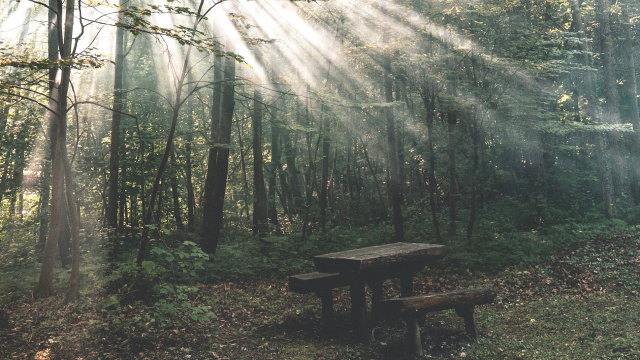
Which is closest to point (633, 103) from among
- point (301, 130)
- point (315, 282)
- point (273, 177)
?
point (301, 130)

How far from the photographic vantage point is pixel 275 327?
605cm

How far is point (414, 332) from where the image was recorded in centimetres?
489

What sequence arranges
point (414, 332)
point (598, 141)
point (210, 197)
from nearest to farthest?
point (414, 332), point (210, 197), point (598, 141)

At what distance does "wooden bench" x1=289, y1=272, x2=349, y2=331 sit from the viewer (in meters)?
5.70

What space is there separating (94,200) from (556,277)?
17.0 meters

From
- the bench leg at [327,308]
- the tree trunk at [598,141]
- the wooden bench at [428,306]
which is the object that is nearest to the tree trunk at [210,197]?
the bench leg at [327,308]

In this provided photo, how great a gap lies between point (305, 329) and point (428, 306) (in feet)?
6.28

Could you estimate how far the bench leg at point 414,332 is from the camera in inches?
191

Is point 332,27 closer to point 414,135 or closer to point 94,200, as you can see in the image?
point 414,135

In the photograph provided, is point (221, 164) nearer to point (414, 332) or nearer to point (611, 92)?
point (414, 332)

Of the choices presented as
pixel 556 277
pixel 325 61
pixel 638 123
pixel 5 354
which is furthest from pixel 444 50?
pixel 5 354

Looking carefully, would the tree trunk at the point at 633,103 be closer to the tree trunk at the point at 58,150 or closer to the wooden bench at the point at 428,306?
the wooden bench at the point at 428,306

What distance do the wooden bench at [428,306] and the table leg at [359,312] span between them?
283 millimetres

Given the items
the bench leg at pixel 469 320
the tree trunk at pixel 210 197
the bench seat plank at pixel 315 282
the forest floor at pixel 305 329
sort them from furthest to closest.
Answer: the tree trunk at pixel 210 197 < the bench seat plank at pixel 315 282 < the bench leg at pixel 469 320 < the forest floor at pixel 305 329
